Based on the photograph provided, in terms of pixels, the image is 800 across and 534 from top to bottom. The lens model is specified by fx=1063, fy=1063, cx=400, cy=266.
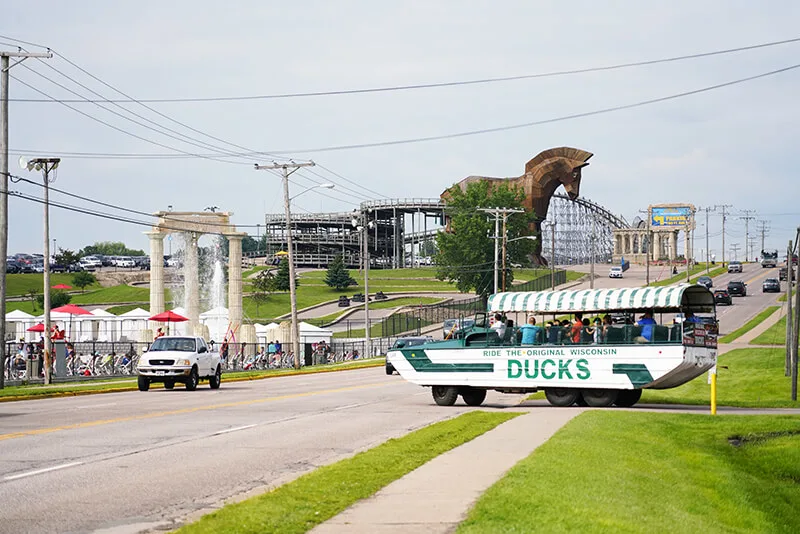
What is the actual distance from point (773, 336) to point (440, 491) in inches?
2701

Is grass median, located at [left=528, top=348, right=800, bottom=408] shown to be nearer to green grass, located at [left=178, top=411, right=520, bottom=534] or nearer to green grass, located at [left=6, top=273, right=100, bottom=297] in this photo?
green grass, located at [left=178, top=411, right=520, bottom=534]

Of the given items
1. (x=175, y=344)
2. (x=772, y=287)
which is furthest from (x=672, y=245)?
(x=175, y=344)

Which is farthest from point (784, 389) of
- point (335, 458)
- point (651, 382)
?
point (335, 458)

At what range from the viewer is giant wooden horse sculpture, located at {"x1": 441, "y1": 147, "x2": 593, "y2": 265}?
490 feet

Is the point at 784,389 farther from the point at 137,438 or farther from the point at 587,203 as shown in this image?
the point at 587,203

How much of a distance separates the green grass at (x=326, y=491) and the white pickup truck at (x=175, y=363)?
19304 mm

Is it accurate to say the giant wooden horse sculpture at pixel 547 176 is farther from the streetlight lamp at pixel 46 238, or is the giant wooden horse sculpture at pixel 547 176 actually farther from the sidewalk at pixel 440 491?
the sidewalk at pixel 440 491

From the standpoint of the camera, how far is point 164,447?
56.5 feet

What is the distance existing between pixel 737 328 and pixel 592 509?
254 ft

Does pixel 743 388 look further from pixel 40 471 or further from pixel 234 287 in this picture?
pixel 234 287

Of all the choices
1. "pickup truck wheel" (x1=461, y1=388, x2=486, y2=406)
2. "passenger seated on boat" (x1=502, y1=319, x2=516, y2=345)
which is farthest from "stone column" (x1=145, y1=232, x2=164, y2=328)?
"passenger seated on boat" (x1=502, y1=319, x2=516, y2=345)

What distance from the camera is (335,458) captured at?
15906mm

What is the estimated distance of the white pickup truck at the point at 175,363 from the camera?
3594 centimetres

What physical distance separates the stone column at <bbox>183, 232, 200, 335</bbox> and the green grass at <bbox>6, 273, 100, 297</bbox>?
8519 centimetres
